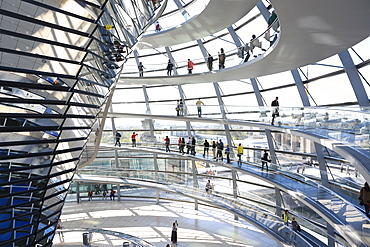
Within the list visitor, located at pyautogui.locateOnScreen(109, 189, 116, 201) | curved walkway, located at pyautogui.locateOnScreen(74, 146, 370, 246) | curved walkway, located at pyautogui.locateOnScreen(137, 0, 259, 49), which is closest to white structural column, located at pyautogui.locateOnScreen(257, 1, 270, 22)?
curved walkway, located at pyautogui.locateOnScreen(137, 0, 259, 49)

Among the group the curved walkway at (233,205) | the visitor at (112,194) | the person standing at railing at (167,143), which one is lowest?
the visitor at (112,194)

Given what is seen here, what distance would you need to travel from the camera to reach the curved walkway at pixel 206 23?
1378 cm

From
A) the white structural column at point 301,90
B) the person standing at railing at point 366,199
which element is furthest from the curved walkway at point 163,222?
the person standing at railing at point 366,199

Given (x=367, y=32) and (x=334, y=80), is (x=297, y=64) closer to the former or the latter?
(x=334, y=80)

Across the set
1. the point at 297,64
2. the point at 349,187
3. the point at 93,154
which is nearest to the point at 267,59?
the point at 297,64

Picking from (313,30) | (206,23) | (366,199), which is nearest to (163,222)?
(206,23)

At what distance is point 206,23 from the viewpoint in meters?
16.3

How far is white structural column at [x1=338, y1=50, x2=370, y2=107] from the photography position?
1220 cm

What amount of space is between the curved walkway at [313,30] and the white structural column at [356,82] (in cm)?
105

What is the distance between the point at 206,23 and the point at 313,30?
24.5ft

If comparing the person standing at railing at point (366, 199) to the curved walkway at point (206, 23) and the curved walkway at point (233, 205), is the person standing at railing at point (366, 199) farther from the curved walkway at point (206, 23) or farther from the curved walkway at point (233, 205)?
the curved walkway at point (206, 23)

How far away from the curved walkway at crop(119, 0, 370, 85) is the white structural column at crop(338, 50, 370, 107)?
1047 mm

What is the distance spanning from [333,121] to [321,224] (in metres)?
7.58

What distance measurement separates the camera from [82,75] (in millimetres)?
5734
